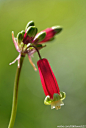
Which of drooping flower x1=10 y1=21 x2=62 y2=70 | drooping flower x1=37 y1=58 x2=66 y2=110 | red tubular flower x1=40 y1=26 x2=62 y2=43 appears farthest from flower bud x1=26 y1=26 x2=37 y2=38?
drooping flower x1=37 y1=58 x2=66 y2=110

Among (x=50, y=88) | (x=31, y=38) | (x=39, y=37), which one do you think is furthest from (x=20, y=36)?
(x=50, y=88)

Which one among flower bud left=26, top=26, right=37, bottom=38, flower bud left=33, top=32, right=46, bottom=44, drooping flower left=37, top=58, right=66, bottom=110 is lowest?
drooping flower left=37, top=58, right=66, bottom=110

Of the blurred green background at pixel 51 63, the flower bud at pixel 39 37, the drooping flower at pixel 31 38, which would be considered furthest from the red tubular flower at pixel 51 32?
the blurred green background at pixel 51 63

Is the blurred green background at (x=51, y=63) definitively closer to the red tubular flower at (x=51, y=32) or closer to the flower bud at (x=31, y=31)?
the red tubular flower at (x=51, y=32)

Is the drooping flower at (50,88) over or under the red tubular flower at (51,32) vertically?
under

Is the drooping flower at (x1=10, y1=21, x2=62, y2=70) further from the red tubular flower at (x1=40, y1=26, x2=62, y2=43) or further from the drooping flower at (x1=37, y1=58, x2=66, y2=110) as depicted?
the drooping flower at (x1=37, y1=58, x2=66, y2=110)

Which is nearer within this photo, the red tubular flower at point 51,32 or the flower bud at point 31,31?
the flower bud at point 31,31

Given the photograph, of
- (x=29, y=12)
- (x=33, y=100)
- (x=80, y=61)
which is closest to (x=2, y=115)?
(x=33, y=100)
